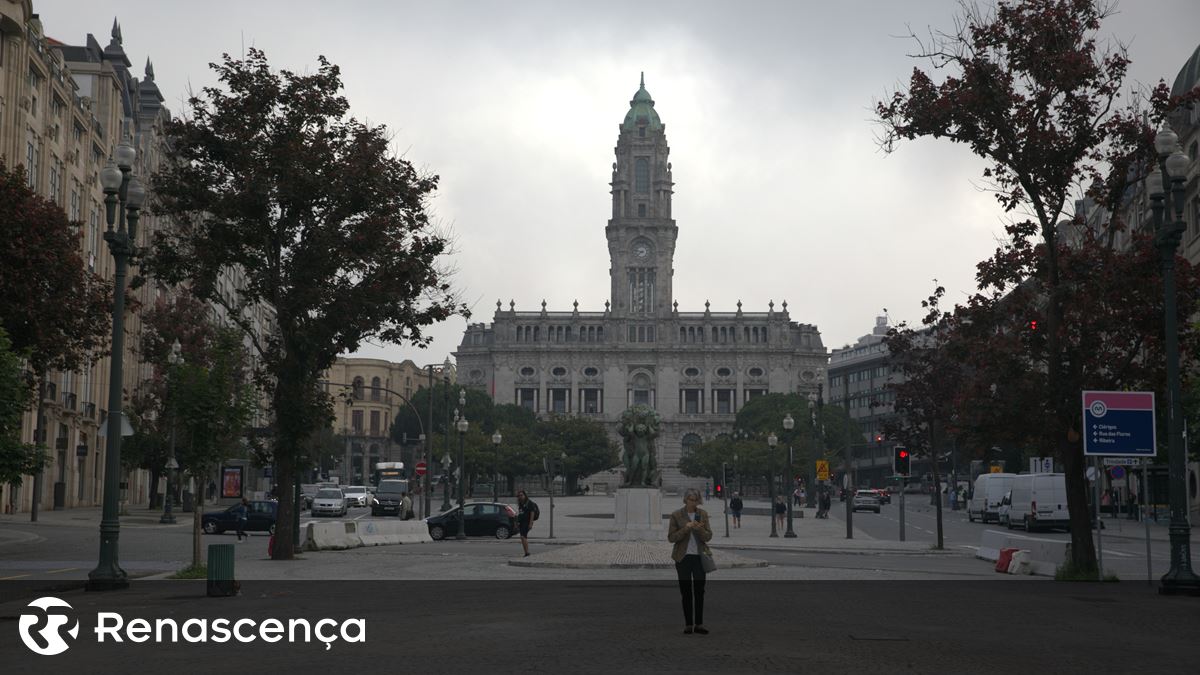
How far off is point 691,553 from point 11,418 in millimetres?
19977

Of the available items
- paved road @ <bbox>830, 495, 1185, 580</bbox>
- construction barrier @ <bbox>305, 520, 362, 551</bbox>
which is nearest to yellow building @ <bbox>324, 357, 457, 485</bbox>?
paved road @ <bbox>830, 495, 1185, 580</bbox>

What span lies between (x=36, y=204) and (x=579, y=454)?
95.8 metres

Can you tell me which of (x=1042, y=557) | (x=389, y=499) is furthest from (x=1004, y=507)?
(x=1042, y=557)

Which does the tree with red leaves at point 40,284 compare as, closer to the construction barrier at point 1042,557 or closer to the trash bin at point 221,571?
the trash bin at point 221,571

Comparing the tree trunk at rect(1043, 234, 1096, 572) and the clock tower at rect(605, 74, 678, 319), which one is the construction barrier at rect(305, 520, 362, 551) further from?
the clock tower at rect(605, 74, 678, 319)

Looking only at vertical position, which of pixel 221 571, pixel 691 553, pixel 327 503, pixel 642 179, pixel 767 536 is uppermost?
pixel 642 179

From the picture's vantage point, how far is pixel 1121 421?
69.1 ft

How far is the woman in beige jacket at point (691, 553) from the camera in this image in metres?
13.7

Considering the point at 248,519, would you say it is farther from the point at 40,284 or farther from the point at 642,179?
the point at 642,179

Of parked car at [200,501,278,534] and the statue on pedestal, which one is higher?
the statue on pedestal

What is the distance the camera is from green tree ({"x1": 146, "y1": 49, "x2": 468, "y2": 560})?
29.0m

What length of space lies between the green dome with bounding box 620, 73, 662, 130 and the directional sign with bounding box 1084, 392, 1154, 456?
521 ft

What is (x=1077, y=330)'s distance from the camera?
23.6 m

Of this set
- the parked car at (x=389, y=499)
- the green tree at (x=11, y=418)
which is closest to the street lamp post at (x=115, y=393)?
the green tree at (x=11, y=418)
